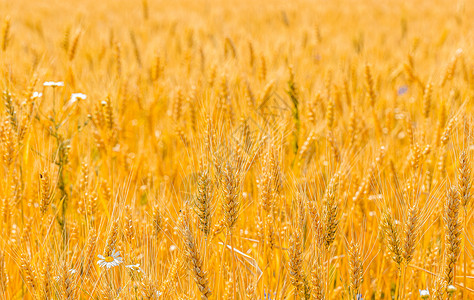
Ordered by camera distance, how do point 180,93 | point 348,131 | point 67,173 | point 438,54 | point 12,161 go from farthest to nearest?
point 438,54 < point 180,93 < point 348,131 < point 67,173 < point 12,161

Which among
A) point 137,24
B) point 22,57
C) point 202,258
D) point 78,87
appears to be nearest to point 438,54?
point 78,87

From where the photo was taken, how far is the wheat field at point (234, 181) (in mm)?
1108

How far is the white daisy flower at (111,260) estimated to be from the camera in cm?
107

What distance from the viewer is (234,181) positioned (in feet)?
3.61

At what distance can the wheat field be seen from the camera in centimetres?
111

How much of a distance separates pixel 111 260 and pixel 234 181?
1.09 ft

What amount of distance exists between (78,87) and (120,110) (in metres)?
0.35

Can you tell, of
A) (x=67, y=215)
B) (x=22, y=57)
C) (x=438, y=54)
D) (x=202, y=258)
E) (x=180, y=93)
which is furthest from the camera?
(x=438, y=54)

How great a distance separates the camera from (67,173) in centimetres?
183

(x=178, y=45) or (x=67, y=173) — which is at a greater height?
(x=178, y=45)

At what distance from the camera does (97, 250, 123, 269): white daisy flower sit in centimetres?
107

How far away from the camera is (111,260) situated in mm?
1115

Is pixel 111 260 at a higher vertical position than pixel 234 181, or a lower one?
lower

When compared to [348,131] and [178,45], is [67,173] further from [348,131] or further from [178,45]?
[178,45]
